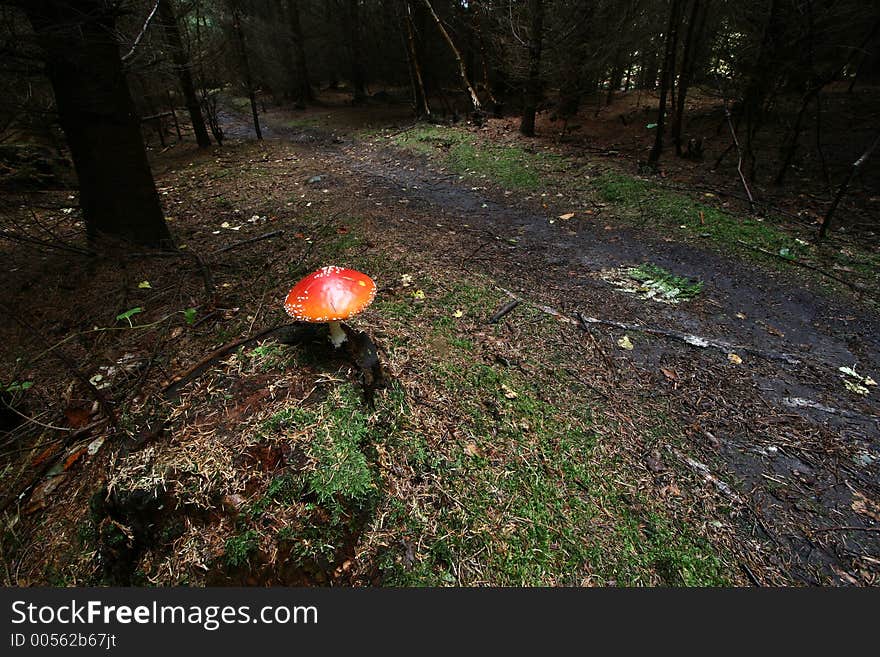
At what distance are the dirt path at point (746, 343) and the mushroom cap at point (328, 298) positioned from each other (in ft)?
8.31

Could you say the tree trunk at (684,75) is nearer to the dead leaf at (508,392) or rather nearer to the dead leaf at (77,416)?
the dead leaf at (508,392)

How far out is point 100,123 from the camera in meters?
3.69

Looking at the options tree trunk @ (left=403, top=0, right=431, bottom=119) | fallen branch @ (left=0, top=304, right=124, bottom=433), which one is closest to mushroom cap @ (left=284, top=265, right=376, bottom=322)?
fallen branch @ (left=0, top=304, right=124, bottom=433)

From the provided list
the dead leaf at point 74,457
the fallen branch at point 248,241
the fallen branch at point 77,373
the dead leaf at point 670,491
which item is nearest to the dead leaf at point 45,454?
the dead leaf at point 74,457

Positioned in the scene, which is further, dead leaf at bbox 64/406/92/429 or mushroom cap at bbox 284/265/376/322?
dead leaf at bbox 64/406/92/429

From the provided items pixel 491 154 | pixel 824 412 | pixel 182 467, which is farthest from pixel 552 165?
pixel 182 467

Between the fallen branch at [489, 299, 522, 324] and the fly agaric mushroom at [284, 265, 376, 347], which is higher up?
the fly agaric mushroom at [284, 265, 376, 347]

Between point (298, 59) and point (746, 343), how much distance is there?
24.6m

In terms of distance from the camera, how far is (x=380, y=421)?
2184 millimetres

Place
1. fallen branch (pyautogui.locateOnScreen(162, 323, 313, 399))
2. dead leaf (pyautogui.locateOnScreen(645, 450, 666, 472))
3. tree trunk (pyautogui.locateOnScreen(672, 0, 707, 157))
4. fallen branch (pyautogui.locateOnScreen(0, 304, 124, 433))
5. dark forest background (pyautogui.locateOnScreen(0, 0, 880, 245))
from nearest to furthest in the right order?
1. fallen branch (pyautogui.locateOnScreen(0, 304, 124, 433))
2. fallen branch (pyautogui.locateOnScreen(162, 323, 313, 399))
3. dead leaf (pyautogui.locateOnScreen(645, 450, 666, 472))
4. dark forest background (pyautogui.locateOnScreen(0, 0, 880, 245))
5. tree trunk (pyautogui.locateOnScreen(672, 0, 707, 157))

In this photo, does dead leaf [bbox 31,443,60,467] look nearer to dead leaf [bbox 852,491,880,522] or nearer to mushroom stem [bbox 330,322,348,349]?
mushroom stem [bbox 330,322,348,349]

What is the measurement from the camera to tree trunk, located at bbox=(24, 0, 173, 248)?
324 centimetres

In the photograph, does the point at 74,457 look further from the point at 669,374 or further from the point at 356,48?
the point at 356,48

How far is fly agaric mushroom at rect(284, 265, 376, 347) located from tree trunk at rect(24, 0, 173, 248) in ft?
9.95
